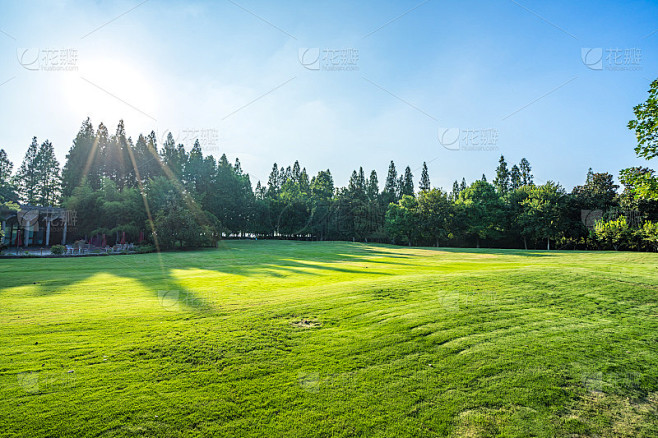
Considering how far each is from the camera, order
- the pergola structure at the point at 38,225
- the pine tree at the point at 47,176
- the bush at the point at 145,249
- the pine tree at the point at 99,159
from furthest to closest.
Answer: the pine tree at the point at 47,176 < the pine tree at the point at 99,159 < the pergola structure at the point at 38,225 < the bush at the point at 145,249

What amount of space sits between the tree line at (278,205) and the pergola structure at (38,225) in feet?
7.03

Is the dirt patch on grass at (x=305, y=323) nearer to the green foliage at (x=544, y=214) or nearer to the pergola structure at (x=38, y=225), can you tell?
the pergola structure at (x=38, y=225)

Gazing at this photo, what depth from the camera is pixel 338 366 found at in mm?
5047

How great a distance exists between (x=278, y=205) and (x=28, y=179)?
47.8 m

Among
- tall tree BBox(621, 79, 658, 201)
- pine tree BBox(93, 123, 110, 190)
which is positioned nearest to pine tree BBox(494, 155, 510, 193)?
tall tree BBox(621, 79, 658, 201)

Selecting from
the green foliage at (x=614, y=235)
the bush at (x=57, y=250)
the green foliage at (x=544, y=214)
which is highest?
the green foliage at (x=544, y=214)

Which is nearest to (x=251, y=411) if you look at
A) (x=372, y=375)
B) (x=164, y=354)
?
(x=372, y=375)

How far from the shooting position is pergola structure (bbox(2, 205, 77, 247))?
3553 centimetres

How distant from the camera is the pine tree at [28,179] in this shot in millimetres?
59478

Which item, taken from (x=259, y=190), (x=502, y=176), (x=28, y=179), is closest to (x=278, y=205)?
(x=259, y=190)

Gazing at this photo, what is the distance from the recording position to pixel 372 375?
189 inches

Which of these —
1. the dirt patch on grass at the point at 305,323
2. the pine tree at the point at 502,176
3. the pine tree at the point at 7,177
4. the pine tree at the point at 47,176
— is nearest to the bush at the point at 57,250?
the dirt patch on grass at the point at 305,323

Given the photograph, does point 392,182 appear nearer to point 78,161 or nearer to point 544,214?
point 544,214

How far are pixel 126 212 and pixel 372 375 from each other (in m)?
45.1
